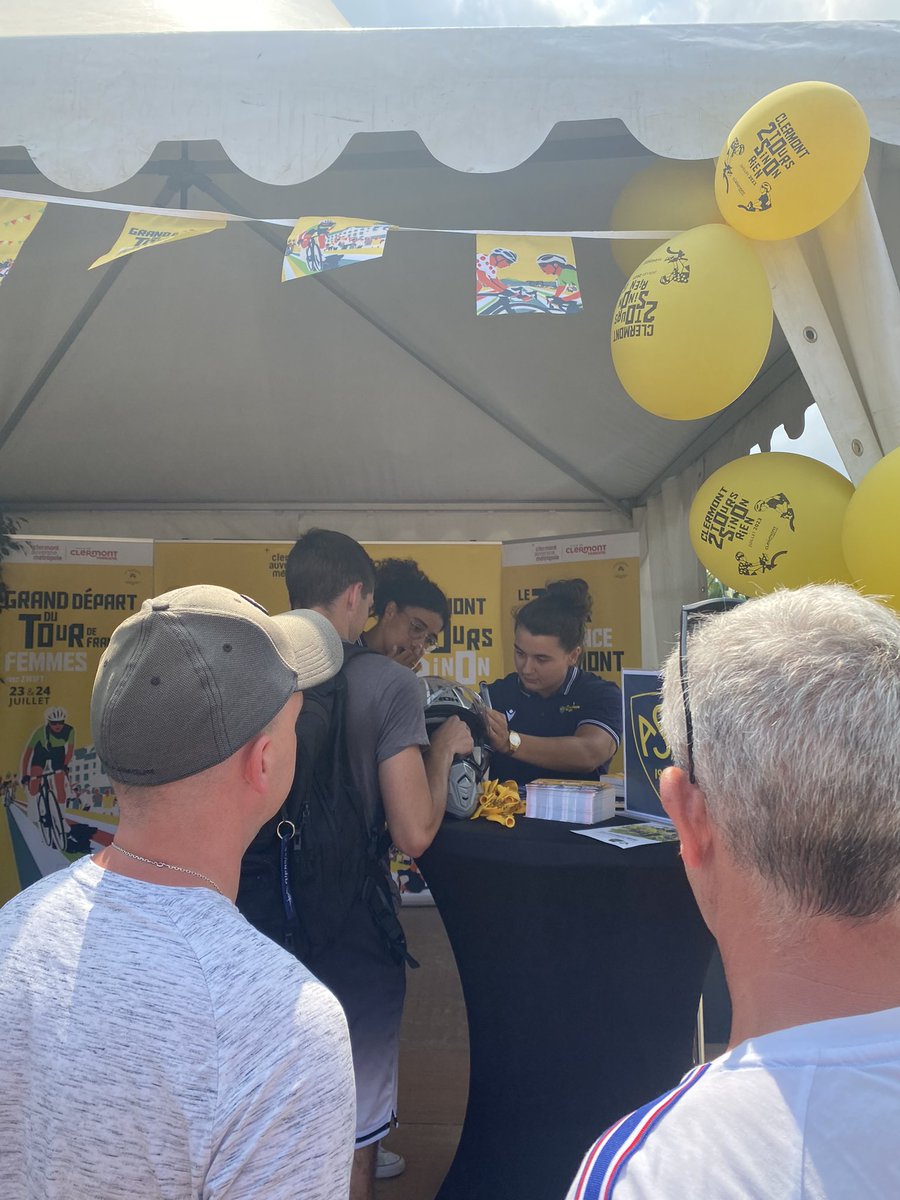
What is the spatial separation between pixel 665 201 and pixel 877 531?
1.16 metres

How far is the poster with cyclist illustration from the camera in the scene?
15.5ft

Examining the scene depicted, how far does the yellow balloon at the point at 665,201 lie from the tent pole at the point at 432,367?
1.38 meters

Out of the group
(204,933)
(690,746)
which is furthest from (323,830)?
(690,746)

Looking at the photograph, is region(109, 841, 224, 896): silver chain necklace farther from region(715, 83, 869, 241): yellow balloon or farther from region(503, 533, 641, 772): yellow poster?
region(503, 533, 641, 772): yellow poster

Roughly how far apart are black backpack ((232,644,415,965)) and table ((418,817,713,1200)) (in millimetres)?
248

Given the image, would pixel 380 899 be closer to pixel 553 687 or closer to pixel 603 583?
pixel 553 687

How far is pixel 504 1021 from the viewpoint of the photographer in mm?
1915

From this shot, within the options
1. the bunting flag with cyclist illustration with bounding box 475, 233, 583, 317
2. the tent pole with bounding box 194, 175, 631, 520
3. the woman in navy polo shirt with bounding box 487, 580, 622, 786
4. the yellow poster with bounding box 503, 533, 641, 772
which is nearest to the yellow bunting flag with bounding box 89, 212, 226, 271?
the bunting flag with cyclist illustration with bounding box 475, 233, 583, 317

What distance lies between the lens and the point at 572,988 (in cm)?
185

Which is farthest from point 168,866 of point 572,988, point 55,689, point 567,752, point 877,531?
point 55,689

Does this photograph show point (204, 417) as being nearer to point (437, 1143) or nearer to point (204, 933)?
point (437, 1143)

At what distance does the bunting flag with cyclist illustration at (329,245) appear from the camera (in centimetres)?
206

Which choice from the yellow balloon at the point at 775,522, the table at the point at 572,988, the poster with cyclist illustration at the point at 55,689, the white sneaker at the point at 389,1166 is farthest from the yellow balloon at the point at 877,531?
the poster with cyclist illustration at the point at 55,689

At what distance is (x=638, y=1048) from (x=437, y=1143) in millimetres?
1245
